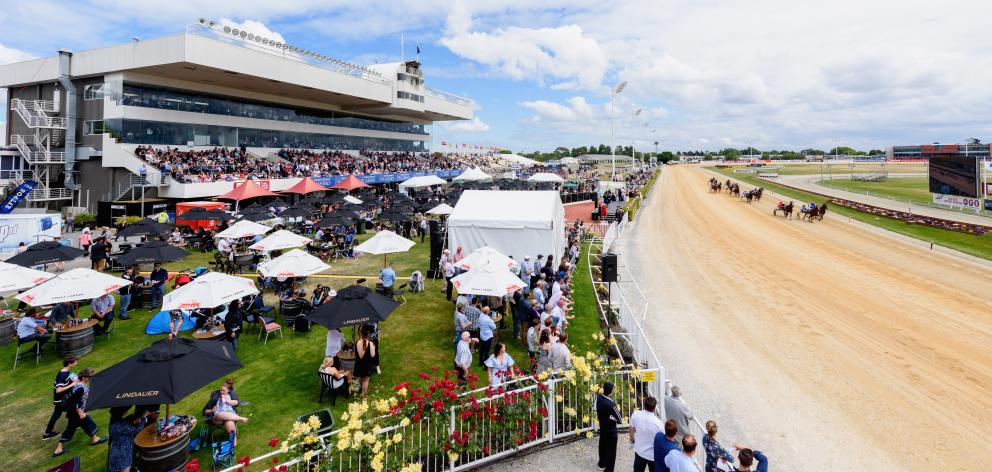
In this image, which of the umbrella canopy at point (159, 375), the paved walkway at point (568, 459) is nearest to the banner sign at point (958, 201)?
the paved walkway at point (568, 459)

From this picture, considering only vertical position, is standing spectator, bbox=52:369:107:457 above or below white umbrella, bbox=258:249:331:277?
below

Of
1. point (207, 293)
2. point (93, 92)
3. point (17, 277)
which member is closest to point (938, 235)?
point (207, 293)

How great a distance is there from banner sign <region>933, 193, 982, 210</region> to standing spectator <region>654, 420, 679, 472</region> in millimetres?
47831

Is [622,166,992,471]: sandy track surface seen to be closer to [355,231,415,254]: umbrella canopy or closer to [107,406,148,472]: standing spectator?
[355,231,415,254]: umbrella canopy

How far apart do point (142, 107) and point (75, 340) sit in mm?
36415

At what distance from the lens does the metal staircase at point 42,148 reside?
35344 millimetres

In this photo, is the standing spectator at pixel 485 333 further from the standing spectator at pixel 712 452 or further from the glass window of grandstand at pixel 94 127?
the glass window of grandstand at pixel 94 127

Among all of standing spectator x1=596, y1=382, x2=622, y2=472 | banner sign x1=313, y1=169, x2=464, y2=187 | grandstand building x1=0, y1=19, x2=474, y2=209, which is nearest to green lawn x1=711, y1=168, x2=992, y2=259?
standing spectator x1=596, y1=382, x2=622, y2=472

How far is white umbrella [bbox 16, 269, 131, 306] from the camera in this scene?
9.83m

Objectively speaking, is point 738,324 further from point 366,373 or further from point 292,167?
point 292,167

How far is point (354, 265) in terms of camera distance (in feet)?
67.6

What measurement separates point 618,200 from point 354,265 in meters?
33.7

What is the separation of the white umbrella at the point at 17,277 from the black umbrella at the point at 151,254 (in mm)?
1826

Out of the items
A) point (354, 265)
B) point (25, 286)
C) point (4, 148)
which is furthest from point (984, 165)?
point (4, 148)
